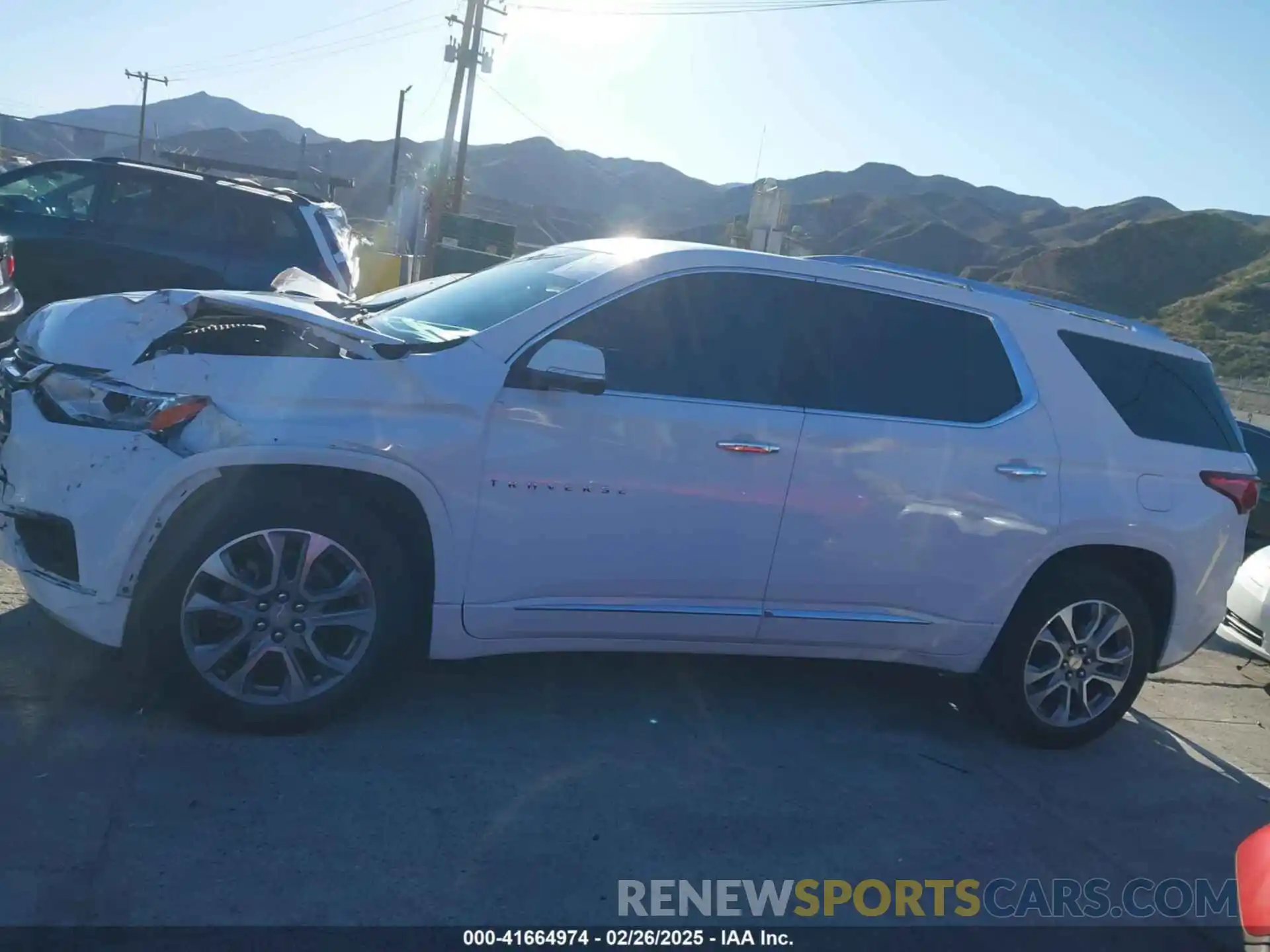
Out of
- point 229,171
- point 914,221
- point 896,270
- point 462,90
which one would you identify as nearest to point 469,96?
point 462,90

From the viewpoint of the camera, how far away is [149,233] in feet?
33.7

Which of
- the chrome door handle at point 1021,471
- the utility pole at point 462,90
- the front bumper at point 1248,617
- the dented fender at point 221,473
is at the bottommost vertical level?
the front bumper at point 1248,617

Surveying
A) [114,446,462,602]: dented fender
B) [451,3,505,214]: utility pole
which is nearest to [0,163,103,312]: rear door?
[114,446,462,602]: dented fender

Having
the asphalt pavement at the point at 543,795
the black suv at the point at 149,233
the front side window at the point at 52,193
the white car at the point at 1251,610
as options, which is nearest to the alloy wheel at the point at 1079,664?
the asphalt pavement at the point at 543,795

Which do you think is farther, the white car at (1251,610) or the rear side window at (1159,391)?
the white car at (1251,610)

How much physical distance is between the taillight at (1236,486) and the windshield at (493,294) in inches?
115

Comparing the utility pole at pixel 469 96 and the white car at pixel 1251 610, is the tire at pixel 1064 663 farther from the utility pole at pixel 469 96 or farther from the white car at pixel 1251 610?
the utility pole at pixel 469 96

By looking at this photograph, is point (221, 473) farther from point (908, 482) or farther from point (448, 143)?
point (448, 143)

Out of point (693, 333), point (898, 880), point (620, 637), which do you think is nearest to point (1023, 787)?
point (898, 880)

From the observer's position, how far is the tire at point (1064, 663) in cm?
512

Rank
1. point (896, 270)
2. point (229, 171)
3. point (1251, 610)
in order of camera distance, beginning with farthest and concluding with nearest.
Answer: point (229, 171)
point (1251, 610)
point (896, 270)

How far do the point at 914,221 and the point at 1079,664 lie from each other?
200 ft

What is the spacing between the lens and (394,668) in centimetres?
441

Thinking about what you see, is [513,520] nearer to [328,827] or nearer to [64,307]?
[328,827]
